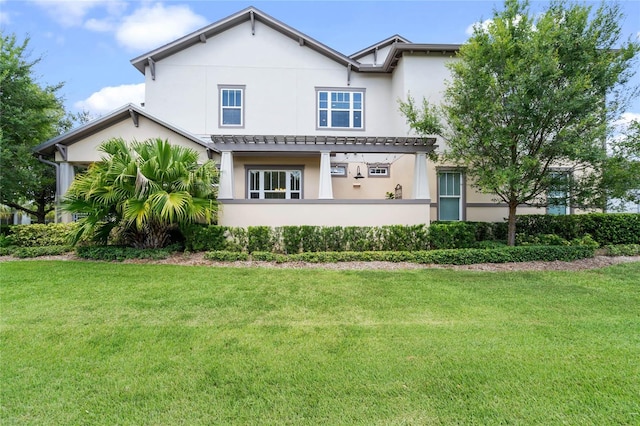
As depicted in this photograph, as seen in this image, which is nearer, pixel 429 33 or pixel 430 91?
pixel 430 91

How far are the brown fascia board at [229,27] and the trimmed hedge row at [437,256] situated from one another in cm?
884

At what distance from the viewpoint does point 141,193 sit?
7.62 m

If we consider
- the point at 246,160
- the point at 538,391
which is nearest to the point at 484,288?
the point at 538,391

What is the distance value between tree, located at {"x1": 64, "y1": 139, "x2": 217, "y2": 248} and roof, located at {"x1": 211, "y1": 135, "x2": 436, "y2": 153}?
1.17 metres

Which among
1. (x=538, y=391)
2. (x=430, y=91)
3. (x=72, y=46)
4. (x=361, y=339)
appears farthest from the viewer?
(x=430, y=91)

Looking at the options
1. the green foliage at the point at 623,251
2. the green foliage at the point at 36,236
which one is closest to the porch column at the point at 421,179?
the green foliage at the point at 623,251

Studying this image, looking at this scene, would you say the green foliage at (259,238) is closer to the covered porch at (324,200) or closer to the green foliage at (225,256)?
the green foliage at (225,256)

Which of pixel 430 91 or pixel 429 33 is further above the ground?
pixel 429 33

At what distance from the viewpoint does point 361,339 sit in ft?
11.6

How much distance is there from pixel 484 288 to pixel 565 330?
1899 millimetres

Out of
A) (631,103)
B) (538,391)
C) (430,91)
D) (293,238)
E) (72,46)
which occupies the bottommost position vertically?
(538,391)

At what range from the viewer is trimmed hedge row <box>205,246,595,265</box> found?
25.8 feet

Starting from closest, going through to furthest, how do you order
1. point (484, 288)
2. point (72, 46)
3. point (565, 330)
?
point (565, 330)
point (484, 288)
point (72, 46)

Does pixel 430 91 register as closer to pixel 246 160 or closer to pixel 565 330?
pixel 246 160
